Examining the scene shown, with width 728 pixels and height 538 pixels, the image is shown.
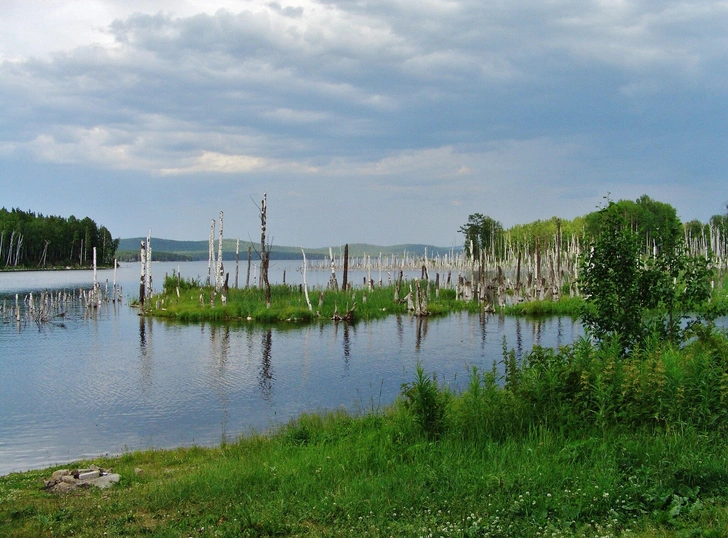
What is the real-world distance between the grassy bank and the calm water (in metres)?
3.52

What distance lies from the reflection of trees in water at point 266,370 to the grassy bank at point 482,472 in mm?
7168

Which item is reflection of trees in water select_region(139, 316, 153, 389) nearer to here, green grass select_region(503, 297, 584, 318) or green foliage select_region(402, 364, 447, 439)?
green foliage select_region(402, 364, 447, 439)

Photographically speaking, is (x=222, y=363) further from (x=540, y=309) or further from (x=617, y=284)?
(x=540, y=309)

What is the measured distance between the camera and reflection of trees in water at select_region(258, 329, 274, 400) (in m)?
18.2

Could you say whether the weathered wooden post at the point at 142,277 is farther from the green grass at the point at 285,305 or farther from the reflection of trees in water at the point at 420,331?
the reflection of trees in water at the point at 420,331

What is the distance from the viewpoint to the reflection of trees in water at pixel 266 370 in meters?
18.2

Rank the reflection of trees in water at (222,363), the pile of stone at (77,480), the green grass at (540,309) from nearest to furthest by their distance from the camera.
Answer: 1. the pile of stone at (77,480)
2. the reflection of trees in water at (222,363)
3. the green grass at (540,309)

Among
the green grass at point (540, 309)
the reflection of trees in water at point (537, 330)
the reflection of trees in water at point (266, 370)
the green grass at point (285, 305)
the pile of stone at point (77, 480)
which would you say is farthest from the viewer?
the green grass at point (540, 309)

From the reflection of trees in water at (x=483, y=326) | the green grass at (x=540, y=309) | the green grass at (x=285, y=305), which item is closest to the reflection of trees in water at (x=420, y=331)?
the reflection of trees in water at (x=483, y=326)

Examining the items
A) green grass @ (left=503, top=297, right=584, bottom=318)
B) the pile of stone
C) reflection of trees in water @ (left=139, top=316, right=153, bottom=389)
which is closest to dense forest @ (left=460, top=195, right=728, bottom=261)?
green grass @ (left=503, top=297, right=584, bottom=318)

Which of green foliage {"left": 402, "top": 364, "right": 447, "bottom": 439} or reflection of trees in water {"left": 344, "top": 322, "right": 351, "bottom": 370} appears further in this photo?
reflection of trees in water {"left": 344, "top": 322, "right": 351, "bottom": 370}

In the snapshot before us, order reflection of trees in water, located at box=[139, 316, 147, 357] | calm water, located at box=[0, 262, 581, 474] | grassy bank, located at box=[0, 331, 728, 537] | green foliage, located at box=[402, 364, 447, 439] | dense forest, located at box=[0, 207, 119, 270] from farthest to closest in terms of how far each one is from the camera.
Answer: dense forest, located at box=[0, 207, 119, 270]
reflection of trees in water, located at box=[139, 316, 147, 357]
calm water, located at box=[0, 262, 581, 474]
green foliage, located at box=[402, 364, 447, 439]
grassy bank, located at box=[0, 331, 728, 537]

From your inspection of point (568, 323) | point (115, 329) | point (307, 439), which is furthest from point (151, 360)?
point (568, 323)

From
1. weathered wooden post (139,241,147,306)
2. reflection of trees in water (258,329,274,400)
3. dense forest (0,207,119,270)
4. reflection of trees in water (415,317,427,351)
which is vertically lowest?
reflection of trees in water (258,329,274,400)
